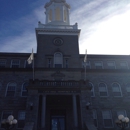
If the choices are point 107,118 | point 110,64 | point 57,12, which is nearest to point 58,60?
point 110,64

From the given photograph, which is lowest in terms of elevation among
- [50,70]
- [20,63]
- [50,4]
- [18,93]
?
[18,93]

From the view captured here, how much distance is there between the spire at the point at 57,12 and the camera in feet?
102

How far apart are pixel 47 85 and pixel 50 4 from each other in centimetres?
1934

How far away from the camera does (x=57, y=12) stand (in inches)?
1286

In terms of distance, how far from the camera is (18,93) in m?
23.7

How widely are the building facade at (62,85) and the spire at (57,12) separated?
0.22 meters

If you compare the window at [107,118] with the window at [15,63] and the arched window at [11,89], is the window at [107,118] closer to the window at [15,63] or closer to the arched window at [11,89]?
the arched window at [11,89]

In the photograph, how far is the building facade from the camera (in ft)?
64.1

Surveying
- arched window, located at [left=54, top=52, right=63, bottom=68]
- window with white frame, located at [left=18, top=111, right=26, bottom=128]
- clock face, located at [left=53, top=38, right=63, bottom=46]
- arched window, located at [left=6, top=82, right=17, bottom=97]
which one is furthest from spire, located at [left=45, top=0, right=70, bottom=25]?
window with white frame, located at [left=18, top=111, right=26, bottom=128]

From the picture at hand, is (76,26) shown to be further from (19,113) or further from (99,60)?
(19,113)

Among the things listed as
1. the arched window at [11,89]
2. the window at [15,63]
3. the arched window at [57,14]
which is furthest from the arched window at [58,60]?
the arched window at [57,14]

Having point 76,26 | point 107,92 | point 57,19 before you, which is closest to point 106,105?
point 107,92

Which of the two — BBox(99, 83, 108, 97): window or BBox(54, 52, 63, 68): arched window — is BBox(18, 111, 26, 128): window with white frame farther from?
BBox(99, 83, 108, 97): window

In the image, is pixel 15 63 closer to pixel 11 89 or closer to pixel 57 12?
pixel 11 89
